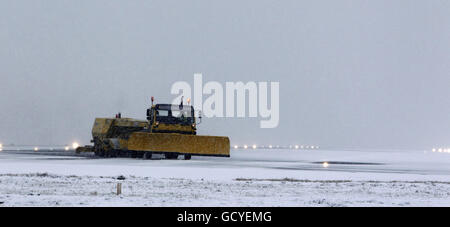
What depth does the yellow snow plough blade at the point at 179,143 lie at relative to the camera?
32656mm

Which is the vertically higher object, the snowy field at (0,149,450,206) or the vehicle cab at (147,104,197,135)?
the vehicle cab at (147,104,197,135)

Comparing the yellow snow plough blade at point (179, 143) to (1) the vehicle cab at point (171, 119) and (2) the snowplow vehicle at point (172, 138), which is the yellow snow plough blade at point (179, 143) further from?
(1) the vehicle cab at point (171, 119)

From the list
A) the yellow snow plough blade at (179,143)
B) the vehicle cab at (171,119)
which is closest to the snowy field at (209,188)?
the yellow snow plough blade at (179,143)

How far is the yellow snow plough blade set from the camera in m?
32.7

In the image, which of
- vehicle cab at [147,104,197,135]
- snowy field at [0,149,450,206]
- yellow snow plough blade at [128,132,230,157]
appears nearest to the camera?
snowy field at [0,149,450,206]

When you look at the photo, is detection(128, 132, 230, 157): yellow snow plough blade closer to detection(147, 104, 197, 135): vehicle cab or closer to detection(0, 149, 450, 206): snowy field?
detection(147, 104, 197, 135): vehicle cab

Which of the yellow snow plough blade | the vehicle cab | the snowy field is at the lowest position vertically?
the snowy field

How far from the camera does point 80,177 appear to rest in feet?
65.0

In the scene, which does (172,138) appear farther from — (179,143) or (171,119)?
(171,119)

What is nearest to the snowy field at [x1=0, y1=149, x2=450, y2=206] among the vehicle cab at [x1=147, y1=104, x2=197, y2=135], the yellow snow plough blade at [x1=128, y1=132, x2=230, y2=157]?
the yellow snow plough blade at [x1=128, y1=132, x2=230, y2=157]

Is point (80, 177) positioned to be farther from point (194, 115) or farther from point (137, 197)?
point (194, 115)

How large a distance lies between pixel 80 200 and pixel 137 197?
4.44 feet
